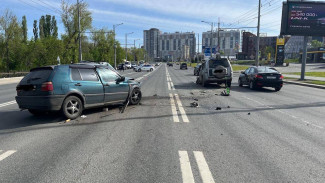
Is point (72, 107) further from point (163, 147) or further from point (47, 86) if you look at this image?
point (163, 147)

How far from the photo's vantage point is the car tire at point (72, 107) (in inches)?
295

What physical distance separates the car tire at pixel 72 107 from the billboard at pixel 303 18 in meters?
23.2

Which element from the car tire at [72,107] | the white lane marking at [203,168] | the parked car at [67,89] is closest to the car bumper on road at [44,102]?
the parked car at [67,89]

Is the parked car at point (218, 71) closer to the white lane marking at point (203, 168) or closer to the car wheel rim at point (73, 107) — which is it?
the car wheel rim at point (73, 107)

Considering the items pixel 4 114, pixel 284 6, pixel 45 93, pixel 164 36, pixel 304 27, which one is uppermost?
pixel 164 36

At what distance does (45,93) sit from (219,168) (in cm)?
515

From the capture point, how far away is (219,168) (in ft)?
13.8

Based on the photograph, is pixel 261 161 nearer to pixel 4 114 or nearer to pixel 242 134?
pixel 242 134

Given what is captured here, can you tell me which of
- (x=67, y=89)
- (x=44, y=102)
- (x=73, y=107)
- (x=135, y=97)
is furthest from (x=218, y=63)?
(x=44, y=102)

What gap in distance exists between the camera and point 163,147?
5211 millimetres

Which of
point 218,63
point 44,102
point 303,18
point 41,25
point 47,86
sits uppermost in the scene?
point 41,25

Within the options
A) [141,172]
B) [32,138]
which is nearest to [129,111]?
[32,138]

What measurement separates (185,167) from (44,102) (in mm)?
4700

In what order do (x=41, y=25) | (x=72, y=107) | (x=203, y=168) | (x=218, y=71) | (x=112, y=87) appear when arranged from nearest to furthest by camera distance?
1. (x=203, y=168)
2. (x=72, y=107)
3. (x=112, y=87)
4. (x=218, y=71)
5. (x=41, y=25)
